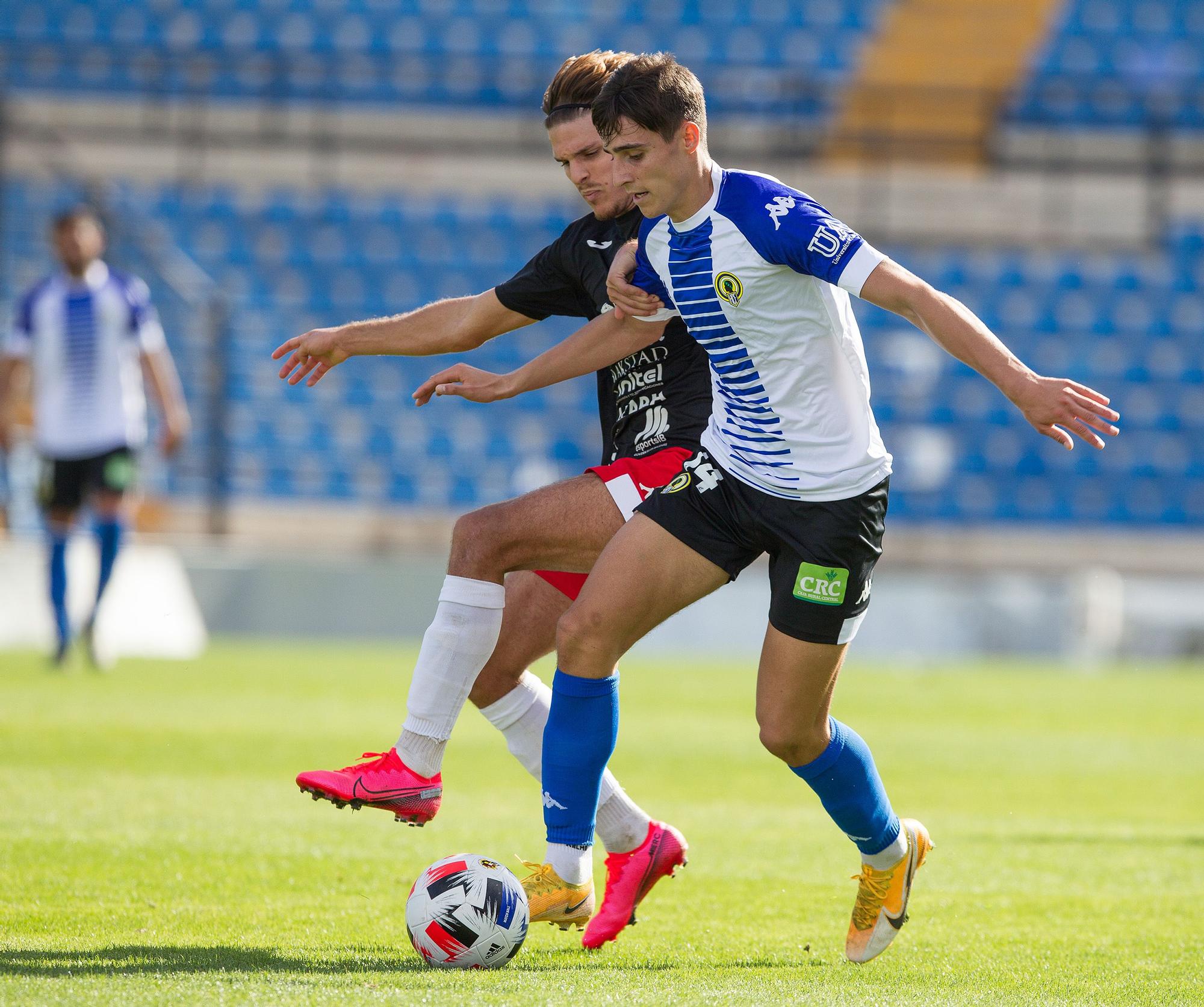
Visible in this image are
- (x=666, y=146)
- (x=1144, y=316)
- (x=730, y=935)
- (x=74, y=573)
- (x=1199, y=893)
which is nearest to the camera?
(x=666, y=146)

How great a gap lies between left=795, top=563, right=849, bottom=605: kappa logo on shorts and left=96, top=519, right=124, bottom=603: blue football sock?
7.43 metres

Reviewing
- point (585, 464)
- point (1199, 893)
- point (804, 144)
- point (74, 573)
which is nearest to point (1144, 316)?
point (804, 144)

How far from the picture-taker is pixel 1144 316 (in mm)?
18906

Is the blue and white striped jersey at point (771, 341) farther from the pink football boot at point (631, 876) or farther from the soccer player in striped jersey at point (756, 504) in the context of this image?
the pink football boot at point (631, 876)

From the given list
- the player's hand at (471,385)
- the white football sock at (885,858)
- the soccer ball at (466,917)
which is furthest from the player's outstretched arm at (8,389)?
the white football sock at (885,858)

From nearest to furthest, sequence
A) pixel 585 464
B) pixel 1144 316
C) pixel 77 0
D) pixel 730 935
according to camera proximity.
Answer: pixel 730 935
pixel 585 464
pixel 1144 316
pixel 77 0

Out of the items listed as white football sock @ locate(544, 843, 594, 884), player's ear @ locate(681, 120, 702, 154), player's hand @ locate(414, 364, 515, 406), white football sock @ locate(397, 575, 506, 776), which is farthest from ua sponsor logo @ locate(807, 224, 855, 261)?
white football sock @ locate(544, 843, 594, 884)

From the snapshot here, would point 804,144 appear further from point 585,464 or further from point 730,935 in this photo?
point 730,935

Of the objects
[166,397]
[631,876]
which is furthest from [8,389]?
[631,876]

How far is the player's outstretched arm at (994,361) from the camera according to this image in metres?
3.57

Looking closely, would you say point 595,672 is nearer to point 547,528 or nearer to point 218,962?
point 547,528

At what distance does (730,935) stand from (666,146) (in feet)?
6.76

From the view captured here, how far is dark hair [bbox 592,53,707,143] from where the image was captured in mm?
3914

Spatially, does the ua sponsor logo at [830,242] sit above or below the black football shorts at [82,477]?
above
